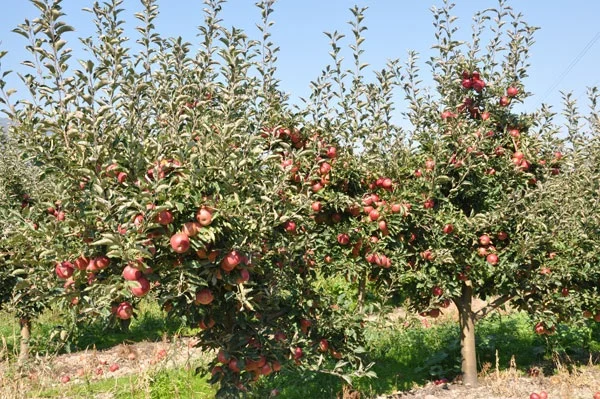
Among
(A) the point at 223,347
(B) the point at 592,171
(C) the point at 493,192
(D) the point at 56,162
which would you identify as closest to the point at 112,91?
(D) the point at 56,162

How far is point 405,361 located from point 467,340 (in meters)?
1.88

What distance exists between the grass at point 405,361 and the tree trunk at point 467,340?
0.40 m

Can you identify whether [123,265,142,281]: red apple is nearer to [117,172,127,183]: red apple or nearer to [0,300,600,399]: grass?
[117,172,127,183]: red apple

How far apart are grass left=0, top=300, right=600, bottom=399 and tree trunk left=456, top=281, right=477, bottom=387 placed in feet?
1.31

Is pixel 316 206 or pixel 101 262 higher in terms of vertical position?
pixel 316 206

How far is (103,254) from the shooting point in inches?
131

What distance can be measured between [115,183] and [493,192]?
189 inches

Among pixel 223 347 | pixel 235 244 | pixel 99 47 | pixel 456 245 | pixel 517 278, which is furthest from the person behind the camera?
pixel 517 278

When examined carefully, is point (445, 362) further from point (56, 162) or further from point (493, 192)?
point (56, 162)

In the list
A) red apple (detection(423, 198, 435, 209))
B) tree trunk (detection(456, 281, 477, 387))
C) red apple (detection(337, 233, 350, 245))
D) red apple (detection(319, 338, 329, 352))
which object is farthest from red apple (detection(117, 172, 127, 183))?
tree trunk (detection(456, 281, 477, 387))

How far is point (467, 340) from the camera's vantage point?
739cm

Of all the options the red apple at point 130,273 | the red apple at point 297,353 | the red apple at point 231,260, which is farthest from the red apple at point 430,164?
the red apple at point 130,273

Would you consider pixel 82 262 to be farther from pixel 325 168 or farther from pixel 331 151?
pixel 331 151

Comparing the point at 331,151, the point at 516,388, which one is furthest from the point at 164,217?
the point at 516,388
